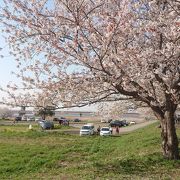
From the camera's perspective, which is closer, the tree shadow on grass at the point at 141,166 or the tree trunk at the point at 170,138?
the tree shadow on grass at the point at 141,166

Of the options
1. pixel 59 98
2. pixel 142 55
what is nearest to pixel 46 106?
pixel 59 98

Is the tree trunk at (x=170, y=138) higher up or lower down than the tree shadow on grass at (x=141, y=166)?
higher up

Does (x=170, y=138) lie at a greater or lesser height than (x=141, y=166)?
greater

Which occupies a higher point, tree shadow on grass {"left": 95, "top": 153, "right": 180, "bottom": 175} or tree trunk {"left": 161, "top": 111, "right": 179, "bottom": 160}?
tree trunk {"left": 161, "top": 111, "right": 179, "bottom": 160}

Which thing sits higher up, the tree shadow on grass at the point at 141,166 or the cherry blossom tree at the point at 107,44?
the cherry blossom tree at the point at 107,44

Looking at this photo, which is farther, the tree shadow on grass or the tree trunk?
the tree trunk

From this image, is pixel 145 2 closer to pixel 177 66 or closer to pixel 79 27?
pixel 79 27

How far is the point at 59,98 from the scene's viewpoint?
12.5m

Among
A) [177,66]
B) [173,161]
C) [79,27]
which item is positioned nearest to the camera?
[79,27]

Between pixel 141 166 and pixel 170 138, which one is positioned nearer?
pixel 141 166

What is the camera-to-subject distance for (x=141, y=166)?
13.3 m

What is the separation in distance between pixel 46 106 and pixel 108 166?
2.98m

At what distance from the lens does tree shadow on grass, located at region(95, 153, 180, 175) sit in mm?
12491

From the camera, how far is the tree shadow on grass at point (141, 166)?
12491 millimetres
